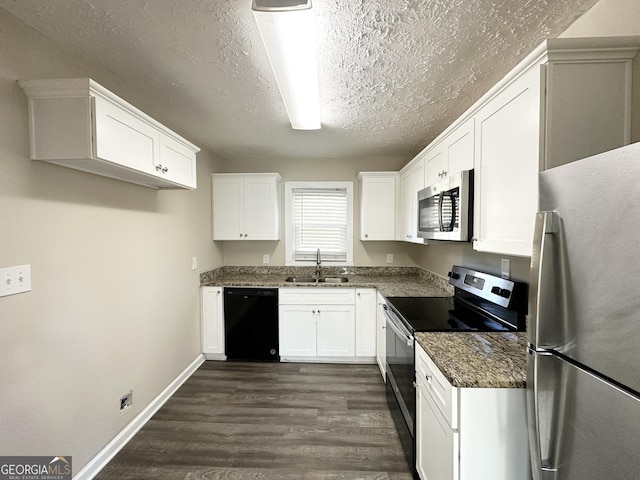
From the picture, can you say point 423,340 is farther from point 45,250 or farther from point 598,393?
point 45,250

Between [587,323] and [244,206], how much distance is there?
128 inches

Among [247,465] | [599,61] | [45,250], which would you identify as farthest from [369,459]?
[599,61]

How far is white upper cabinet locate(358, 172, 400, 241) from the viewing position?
3.40m

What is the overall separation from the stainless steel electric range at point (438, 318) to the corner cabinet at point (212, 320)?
6.18ft

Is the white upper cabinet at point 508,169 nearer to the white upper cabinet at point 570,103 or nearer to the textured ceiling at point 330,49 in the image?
the white upper cabinet at point 570,103

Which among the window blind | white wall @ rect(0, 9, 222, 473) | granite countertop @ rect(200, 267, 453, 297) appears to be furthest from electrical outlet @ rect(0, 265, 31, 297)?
the window blind

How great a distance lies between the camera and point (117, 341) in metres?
1.88

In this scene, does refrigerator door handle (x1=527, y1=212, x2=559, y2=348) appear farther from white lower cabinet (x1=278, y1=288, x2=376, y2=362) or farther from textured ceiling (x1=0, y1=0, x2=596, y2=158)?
white lower cabinet (x1=278, y1=288, x2=376, y2=362)

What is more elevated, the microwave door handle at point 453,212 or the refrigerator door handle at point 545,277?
the microwave door handle at point 453,212

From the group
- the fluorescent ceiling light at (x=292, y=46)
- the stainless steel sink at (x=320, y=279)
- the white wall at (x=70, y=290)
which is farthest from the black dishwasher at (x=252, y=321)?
the fluorescent ceiling light at (x=292, y=46)

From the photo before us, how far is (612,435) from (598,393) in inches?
3.5

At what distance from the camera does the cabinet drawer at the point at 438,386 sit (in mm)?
1127

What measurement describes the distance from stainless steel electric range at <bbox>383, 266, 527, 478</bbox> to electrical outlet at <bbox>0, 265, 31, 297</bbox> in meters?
1.98

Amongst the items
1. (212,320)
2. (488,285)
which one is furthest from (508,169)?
(212,320)
